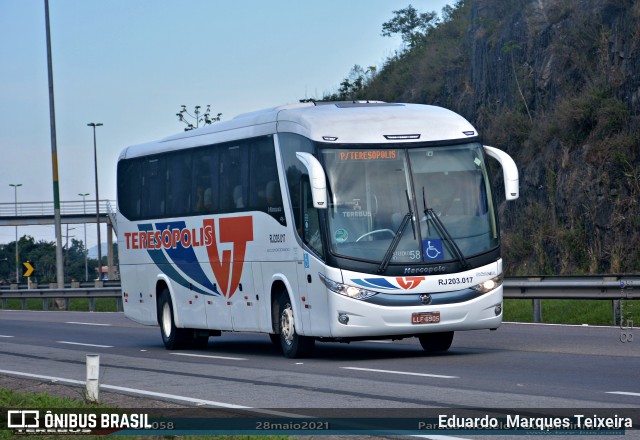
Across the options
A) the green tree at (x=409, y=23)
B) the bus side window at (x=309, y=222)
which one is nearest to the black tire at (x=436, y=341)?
the bus side window at (x=309, y=222)

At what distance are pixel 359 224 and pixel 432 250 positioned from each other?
3.40 feet

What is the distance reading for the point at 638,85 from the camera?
1462 inches

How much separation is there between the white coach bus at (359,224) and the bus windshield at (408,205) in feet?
0.04

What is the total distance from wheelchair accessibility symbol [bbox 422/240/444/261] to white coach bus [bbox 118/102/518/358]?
0.04 ft

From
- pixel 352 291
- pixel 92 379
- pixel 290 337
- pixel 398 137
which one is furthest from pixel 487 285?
pixel 92 379

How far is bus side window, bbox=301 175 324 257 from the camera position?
16.8m

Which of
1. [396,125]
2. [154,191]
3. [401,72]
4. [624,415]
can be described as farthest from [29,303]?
[624,415]

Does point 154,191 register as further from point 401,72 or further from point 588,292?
point 401,72

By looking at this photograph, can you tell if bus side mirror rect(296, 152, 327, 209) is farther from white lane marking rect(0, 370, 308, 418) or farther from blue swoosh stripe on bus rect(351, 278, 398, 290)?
white lane marking rect(0, 370, 308, 418)

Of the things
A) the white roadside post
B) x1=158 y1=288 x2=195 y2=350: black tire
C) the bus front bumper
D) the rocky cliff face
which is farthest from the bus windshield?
the rocky cliff face

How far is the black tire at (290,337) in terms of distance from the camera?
1795 cm

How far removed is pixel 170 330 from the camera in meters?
22.3

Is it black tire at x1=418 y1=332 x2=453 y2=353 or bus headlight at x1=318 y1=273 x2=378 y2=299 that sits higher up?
bus headlight at x1=318 y1=273 x2=378 y2=299

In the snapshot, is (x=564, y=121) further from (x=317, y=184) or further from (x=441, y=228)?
(x=317, y=184)
